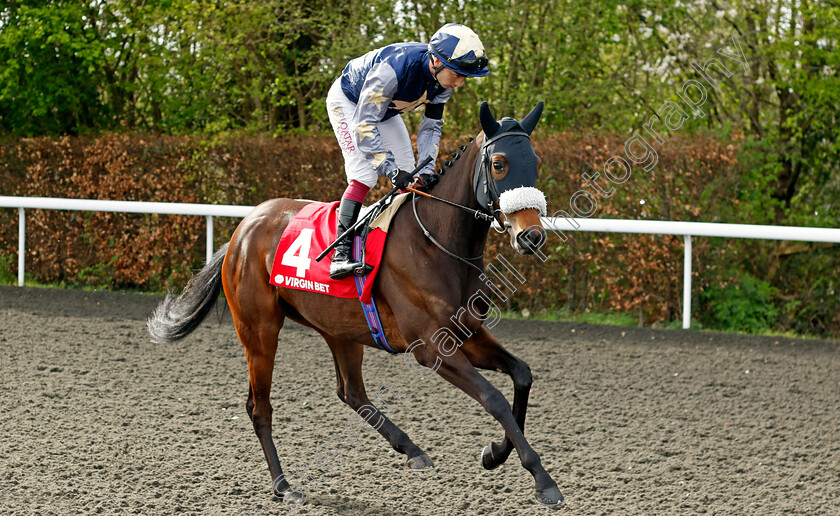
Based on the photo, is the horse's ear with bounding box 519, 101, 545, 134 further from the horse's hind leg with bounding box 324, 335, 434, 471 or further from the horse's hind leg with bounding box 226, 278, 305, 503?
the horse's hind leg with bounding box 226, 278, 305, 503

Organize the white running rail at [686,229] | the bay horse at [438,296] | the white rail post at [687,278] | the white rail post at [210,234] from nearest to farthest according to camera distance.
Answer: the bay horse at [438,296] < the white running rail at [686,229] < the white rail post at [687,278] < the white rail post at [210,234]

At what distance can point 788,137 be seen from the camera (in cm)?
971

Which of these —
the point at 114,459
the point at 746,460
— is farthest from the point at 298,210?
the point at 746,460

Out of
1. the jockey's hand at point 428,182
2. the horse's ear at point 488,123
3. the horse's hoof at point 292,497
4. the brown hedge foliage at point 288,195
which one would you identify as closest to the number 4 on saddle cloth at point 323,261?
the jockey's hand at point 428,182

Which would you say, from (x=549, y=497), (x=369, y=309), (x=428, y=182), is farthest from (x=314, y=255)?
(x=549, y=497)

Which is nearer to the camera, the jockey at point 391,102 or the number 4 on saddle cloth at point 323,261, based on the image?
the jockey at point 391,102

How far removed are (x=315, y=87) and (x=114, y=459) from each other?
7.98m

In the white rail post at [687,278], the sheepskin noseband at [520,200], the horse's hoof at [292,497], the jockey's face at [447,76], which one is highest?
the jockey's face at [447,76]

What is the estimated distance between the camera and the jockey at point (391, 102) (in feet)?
11.2

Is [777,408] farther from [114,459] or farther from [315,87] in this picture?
[315,87]

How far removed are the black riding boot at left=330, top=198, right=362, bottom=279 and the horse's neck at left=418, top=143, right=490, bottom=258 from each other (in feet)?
1.34

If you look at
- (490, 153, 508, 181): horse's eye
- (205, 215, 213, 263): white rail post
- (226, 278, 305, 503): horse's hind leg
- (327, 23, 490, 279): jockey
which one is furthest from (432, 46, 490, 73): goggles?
(205, 215, 213, 263): white rail post

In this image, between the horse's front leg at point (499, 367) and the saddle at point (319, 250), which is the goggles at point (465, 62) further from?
the horse's front leg at point (499, 367)

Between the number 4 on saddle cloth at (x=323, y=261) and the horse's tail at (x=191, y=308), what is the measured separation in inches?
25.4
